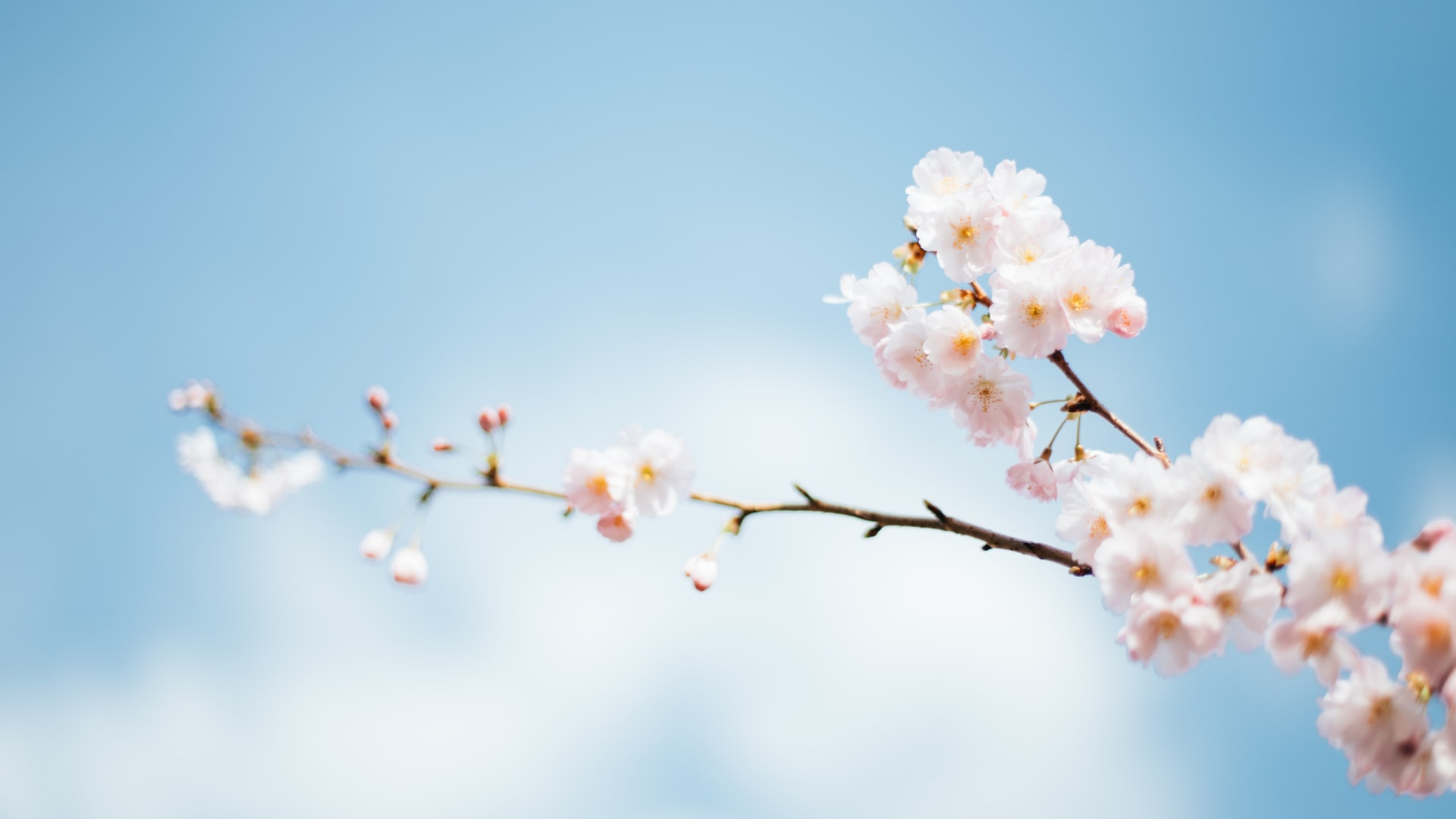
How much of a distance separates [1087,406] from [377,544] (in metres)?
1.93

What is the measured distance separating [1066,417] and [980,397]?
0.83 feet

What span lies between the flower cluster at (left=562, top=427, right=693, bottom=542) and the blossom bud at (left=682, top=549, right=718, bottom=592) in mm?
156

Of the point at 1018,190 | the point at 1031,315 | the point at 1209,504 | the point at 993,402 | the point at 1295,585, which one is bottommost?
the point at 1295,585

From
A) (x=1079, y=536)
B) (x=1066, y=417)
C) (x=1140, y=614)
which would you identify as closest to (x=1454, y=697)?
(x=1140, y=614)

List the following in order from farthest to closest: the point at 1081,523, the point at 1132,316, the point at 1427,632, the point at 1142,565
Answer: the point at 1132,316
the point at 1081,523
the point at 1142,565
the point at 1427,632

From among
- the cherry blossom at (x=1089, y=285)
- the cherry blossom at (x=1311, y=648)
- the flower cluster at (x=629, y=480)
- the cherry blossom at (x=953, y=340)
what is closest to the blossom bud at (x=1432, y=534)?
the cherry blossom at (x=1311, y=648)

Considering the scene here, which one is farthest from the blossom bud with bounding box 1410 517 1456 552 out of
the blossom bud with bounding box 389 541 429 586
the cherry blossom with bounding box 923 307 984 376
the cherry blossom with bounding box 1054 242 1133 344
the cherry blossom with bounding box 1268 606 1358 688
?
the blossom bud with bounding box 389 541 429 586

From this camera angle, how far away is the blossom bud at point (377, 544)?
196cm

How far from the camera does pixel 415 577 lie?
6.48 ft

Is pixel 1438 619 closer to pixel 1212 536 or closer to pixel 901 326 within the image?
pixel 1212 536

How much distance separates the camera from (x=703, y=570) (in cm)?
204

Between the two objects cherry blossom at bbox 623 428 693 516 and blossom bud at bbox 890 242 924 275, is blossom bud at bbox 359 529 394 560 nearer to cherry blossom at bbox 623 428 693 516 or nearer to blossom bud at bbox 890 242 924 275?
cherry blossom at bbox 623 428 693 516

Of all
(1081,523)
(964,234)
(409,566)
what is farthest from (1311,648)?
(409,566)

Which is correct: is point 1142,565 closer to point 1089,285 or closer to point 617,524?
point 1089,285
